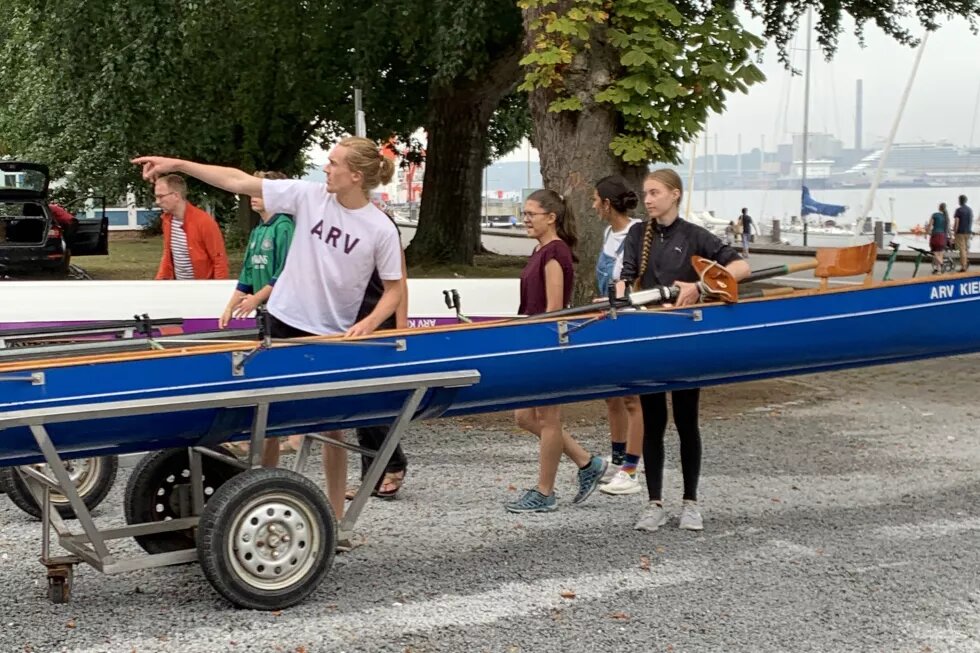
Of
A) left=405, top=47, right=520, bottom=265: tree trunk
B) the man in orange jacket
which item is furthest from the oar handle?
left=405, top=47, right=520, bottom=265: tree trunk

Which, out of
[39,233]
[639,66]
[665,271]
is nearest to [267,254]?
[665,271]

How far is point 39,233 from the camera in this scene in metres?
20.0

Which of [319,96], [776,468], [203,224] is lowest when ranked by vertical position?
[776,468]

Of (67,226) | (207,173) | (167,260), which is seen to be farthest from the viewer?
(67,226)

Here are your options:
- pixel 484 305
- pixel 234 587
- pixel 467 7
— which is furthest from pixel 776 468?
pixel 467 7

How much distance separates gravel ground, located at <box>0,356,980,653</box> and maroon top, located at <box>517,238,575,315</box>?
1.04 metres

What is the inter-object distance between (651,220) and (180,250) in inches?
160

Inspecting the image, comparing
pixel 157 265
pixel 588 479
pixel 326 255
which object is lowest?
pixel 157 265

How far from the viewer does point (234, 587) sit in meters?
5.35

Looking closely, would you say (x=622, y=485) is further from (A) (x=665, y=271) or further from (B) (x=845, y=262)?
(B) (x=845, y=262)

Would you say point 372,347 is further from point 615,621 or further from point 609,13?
point 609,13

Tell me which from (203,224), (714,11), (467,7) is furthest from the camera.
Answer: (467,7)

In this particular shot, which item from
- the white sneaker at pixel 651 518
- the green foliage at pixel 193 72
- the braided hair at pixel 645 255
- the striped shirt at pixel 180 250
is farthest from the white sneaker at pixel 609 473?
the green foliage at pixel 193 72

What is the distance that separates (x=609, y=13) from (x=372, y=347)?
713 centimetres
